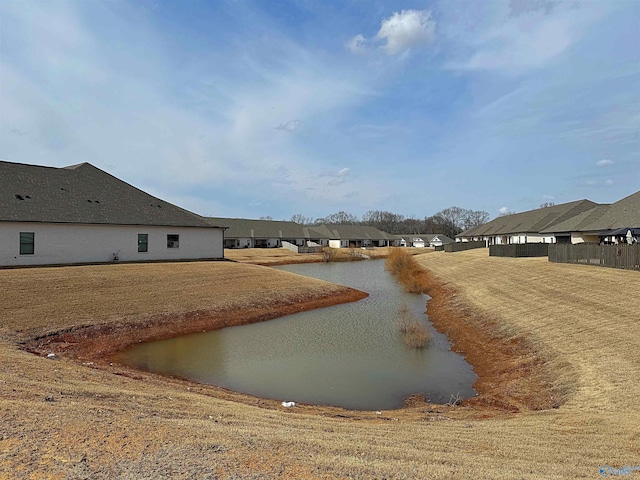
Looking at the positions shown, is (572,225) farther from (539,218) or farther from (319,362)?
(319,362)

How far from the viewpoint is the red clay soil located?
9.49m

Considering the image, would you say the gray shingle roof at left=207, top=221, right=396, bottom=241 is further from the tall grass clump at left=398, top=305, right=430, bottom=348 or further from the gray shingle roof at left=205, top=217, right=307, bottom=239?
the tall grass clump at left=398, top=305, right=430, bottom=348

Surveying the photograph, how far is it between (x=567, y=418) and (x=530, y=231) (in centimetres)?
5001

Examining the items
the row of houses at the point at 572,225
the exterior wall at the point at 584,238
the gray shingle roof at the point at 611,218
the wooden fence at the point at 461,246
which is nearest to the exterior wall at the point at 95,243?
the row of houses at the point at 572,225

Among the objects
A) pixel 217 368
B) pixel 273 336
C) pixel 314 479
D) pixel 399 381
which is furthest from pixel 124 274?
pixel 314 479

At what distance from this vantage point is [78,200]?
2573cm

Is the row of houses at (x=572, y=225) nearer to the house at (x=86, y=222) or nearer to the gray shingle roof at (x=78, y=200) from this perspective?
the house at (x=86, y=222)

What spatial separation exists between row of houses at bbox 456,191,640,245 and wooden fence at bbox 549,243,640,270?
4833mm

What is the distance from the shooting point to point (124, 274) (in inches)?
852

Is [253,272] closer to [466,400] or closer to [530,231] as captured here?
[466,400]

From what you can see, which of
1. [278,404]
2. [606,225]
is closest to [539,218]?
[606,225]

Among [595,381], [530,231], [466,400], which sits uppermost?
[530,231]

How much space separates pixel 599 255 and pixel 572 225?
1983 cm

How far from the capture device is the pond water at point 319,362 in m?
10.9
